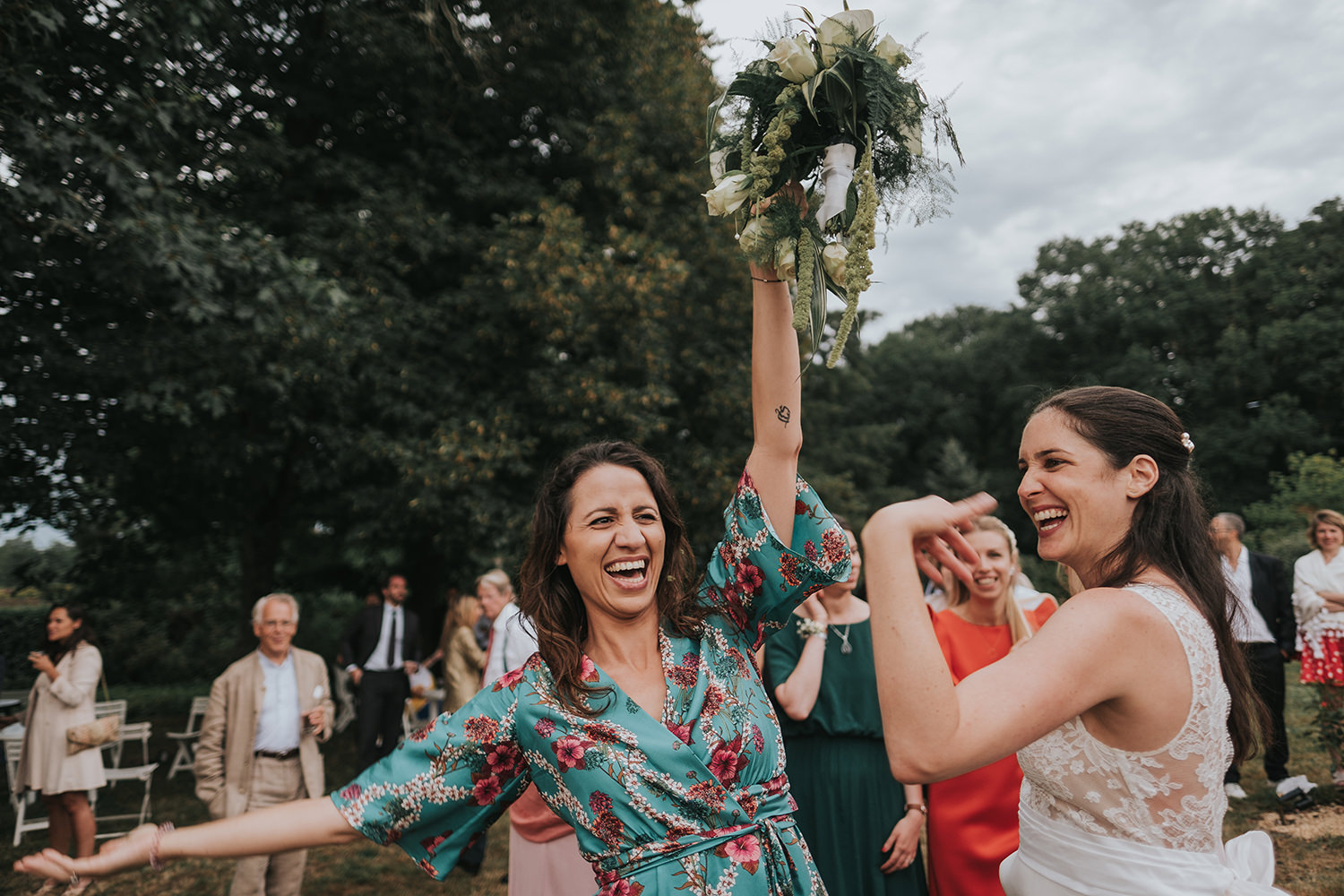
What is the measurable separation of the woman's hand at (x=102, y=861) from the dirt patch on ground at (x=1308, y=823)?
23.1ft

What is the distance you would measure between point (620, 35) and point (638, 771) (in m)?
12.4

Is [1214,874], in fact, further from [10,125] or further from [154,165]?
[154,165]

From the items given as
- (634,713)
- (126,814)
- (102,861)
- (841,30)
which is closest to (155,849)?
(102,861)

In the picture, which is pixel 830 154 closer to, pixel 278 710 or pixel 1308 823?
pixel 278 710

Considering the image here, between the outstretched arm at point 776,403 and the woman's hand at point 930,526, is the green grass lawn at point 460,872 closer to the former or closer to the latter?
the outstretched arm at point 776,403

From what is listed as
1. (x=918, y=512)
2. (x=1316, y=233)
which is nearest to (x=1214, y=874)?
(x=918, y=512)

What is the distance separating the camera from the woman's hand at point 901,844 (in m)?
3.39

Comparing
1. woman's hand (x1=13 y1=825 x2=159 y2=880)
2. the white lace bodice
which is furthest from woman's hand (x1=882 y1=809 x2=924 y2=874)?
woman's hand (x1=13 y1=825 x2=159 y2=880)

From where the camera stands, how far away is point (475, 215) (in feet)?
40.9

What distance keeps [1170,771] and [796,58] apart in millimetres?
1628

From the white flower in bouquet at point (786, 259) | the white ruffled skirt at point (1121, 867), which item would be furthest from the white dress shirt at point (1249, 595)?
the white flower in bouquet at point (786, 259)

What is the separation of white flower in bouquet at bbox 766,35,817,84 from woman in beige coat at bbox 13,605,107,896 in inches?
283

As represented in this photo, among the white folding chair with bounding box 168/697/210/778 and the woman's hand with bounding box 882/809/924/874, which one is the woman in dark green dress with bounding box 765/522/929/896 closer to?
the woman's hand with bounding box 882/809/924/874

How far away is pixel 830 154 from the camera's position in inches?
71.2
